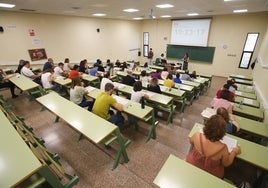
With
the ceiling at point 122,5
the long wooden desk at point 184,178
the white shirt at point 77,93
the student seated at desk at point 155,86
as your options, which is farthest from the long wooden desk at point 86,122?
the ceiling at point 122,5

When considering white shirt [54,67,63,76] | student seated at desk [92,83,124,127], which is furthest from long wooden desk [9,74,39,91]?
student seated at desk [92,83,124,127]

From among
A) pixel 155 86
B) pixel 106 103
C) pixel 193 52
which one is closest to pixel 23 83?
pixel 106 103

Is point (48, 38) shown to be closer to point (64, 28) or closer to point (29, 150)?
point (64, 28)

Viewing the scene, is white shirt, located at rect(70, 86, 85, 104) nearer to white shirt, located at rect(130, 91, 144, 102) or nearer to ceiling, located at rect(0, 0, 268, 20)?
white shirt, located at rect(130, 91, 144, 102)

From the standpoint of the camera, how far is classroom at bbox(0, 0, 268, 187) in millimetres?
2087

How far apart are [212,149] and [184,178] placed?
0.42 metres

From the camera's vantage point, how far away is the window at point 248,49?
23.7ft

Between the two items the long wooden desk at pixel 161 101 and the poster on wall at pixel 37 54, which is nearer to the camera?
the long wooden desk at pixel 161 101

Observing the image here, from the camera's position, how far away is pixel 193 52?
355 inches

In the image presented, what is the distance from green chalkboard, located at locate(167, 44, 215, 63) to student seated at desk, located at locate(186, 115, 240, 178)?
27.0 ft

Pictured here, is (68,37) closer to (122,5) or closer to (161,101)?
(122,5)

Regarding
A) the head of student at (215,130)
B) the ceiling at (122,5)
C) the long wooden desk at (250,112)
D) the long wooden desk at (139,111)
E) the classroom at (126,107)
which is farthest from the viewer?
the ceiling at (122,5)

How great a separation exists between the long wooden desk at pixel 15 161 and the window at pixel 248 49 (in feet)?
31.7

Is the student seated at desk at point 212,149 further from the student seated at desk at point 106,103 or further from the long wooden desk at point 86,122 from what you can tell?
the student seated at desk at point 106,103
